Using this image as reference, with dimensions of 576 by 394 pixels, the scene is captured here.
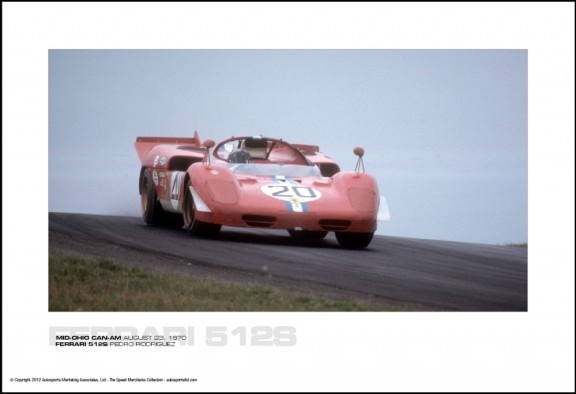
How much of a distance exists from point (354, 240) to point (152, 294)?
2616 mm

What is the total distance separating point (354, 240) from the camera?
11.6 meters

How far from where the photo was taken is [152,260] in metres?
10.6

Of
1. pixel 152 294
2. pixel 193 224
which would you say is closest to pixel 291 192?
pixel 193 224

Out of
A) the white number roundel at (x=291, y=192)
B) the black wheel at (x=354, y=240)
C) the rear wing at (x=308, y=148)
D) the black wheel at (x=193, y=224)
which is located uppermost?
the rear wing at (x=308, y=148)

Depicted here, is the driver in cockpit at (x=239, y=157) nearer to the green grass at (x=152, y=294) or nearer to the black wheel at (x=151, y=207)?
the black wheel at (x=151, y=207)

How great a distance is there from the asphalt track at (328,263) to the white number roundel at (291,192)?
1.69ft

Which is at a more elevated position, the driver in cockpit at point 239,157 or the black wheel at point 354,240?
the driver in cockpit at point 239,157

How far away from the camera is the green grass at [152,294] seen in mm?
9578

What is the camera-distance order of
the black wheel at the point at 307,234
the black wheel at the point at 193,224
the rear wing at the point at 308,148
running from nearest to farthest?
the black wheel at the point at 193,224 → the black wheel at the point at 307,234 → the rear wing at the point at 308,148

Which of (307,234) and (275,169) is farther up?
(275,169)

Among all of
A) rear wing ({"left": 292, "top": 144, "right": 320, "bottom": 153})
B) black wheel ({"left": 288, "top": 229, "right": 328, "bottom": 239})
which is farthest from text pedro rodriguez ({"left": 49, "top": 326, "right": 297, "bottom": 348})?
rear wing ({"left": 292, "top": 144, "right": 320, "bottom": 153})

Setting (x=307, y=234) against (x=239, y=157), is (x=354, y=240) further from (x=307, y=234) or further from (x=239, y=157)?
(x=239, y=157)

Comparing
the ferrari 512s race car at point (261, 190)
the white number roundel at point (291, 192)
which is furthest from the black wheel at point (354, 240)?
the white number roundel at point (291, 192)

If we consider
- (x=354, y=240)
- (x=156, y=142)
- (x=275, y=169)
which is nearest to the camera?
(x=354, y=240)
